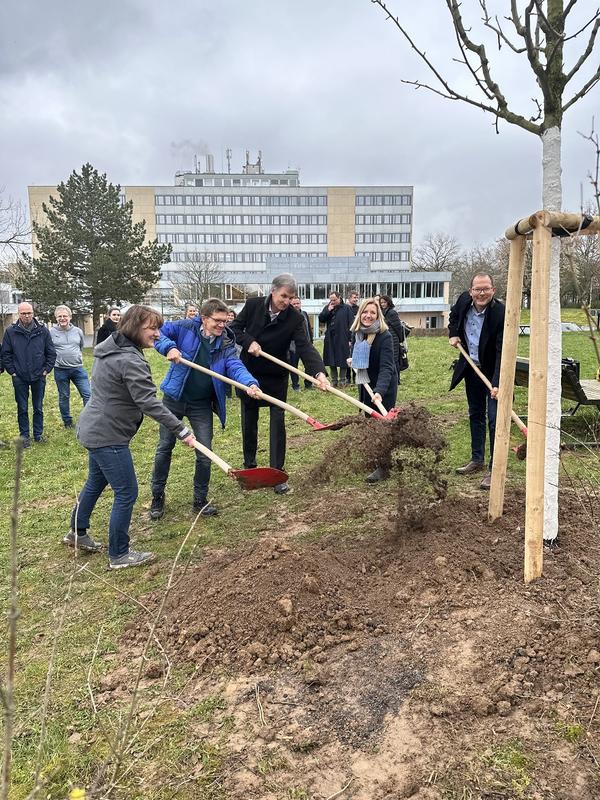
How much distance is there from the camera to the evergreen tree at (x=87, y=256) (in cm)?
3127

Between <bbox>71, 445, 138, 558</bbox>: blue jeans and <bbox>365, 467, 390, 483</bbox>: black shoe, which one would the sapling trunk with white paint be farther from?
<bbox>71, 445, 138, 558</bbox>: blue jeans

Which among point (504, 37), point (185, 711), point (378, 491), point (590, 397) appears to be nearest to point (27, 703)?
point (185, 711)

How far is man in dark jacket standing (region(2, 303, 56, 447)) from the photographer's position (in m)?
7.95

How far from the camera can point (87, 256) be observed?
106 ft

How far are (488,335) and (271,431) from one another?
7.48 feet

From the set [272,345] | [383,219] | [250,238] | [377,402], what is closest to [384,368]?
[377,402]

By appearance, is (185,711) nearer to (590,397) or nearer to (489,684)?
(489,684)

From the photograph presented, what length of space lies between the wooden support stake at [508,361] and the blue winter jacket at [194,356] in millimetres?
2179

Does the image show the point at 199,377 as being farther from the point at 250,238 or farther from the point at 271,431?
the point at 250,238

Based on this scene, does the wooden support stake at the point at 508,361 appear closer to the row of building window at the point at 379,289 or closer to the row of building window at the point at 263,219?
the row of building window at the point at 379,289

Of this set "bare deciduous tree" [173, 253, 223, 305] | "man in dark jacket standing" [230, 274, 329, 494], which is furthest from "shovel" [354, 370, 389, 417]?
"bare deciduous tree" [173, 253, 223, 305]

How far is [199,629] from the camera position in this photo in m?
3.07

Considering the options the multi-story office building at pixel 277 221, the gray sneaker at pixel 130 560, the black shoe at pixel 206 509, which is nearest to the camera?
the gray sneaker at pixel 130 560

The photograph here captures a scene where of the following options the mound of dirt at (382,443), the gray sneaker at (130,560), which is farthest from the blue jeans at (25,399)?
the gray sneaker at (130,560)
